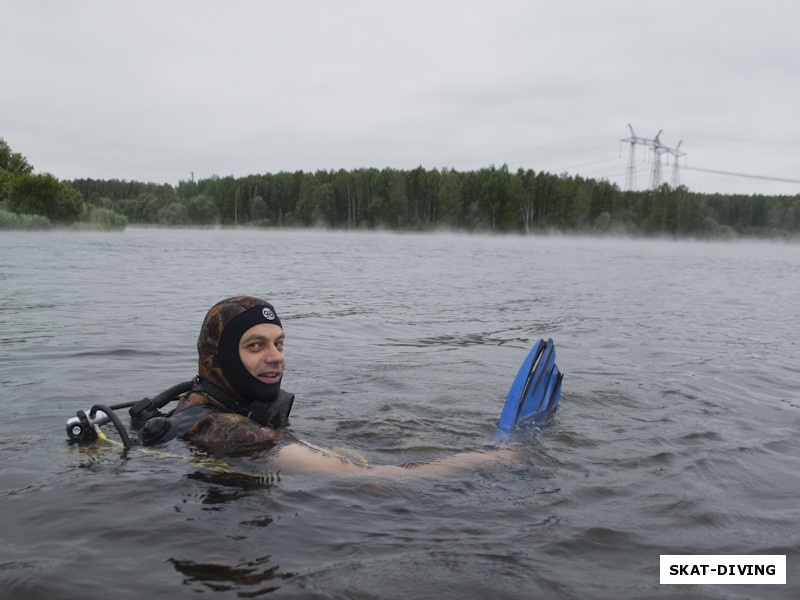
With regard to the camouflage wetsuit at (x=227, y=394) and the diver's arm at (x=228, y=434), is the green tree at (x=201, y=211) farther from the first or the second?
the diver's arm at (x=228, y=434)

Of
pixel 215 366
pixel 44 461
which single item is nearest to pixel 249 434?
pixel 215 366

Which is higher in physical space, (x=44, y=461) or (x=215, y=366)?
(x=215, y=366)

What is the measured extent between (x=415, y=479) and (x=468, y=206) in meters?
125

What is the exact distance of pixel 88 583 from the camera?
348 centimetres

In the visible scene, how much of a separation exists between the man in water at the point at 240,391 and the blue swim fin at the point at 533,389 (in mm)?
1873

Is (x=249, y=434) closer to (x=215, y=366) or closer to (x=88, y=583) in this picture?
(x=215, y=366)

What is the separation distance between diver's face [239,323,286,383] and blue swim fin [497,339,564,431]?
7.81ft

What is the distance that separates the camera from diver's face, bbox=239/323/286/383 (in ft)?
15.7

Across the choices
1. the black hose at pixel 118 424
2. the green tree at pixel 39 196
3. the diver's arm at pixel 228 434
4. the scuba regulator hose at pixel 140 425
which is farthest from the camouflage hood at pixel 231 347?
the green tree at pixel 39 196

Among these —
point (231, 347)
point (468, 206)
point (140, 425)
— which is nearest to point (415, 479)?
point (231, 347)

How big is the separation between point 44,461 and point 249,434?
1.73m

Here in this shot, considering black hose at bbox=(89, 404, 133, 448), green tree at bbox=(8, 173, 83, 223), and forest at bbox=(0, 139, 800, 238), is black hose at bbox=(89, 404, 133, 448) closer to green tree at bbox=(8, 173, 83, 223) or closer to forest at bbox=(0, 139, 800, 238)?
green tree at bbox=(8, 173, 83, 223)

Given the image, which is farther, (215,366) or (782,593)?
(215,366)

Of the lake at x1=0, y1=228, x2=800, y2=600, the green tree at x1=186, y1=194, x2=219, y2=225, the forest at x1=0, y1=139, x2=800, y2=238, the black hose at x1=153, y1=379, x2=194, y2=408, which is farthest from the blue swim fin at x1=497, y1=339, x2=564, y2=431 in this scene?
the green tree at x1=186, y1=194, x2=219, y2=225
